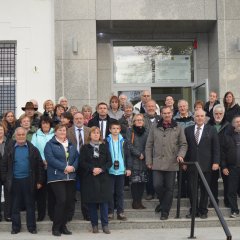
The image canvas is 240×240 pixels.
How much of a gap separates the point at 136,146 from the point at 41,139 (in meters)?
1.65

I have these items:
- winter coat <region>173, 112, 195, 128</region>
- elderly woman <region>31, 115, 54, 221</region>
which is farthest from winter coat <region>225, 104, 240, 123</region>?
elderly woman <region>31, 115, 54, 221</region>

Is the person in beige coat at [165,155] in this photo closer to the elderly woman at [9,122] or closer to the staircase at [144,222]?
the staircase at [144,222]

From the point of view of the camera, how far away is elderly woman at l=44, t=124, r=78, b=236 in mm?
7188

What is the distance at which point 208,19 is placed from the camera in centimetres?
1247

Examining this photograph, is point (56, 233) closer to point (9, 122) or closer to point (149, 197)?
point (149, 197)

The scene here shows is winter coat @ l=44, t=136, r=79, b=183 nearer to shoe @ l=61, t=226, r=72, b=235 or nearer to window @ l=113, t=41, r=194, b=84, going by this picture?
shoe @ l=61, t=226, r=72, b=235

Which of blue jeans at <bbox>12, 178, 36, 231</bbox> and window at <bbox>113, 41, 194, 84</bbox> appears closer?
blue jeans at <bbox>12, 178, 36, 231</bbox>

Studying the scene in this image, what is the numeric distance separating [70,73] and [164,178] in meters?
5.24

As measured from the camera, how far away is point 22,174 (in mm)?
7395

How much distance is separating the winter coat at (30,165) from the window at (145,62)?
647cm

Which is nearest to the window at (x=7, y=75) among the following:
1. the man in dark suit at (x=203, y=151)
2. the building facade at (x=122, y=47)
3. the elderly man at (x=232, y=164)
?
the building facade at (x=122, y=47)

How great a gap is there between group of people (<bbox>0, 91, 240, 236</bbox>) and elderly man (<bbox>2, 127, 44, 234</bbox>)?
0.05ft

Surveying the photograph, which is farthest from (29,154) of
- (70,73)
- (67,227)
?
(70,73)

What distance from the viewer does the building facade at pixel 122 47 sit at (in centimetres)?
1220
